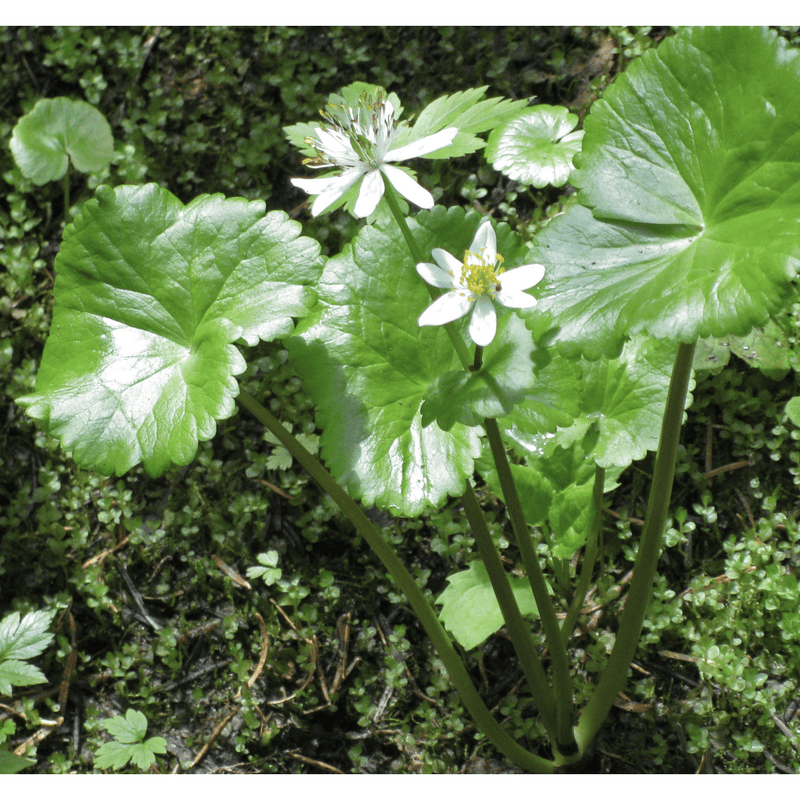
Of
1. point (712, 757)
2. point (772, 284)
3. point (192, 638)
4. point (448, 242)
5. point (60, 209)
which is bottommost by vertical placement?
point (712, 757)

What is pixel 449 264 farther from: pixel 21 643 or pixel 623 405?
pixel 21 643

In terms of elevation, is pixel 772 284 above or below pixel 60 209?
above

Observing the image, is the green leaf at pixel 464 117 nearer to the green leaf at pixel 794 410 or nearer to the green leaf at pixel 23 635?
the green leaf at pixel 794 410

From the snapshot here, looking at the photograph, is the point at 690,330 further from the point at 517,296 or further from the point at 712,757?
the point at 712,757

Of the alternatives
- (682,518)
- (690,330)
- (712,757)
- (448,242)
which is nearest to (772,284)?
(690,330)

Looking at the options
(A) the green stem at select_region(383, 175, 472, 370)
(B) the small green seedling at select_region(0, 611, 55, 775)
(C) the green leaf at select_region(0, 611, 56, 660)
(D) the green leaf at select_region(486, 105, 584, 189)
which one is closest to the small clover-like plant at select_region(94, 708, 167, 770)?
(B) the small green seedling at select_region(0, 611, 55, 775)

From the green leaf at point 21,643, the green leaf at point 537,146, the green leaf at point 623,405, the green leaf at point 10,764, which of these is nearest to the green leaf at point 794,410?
the green leaf at point 623,405
